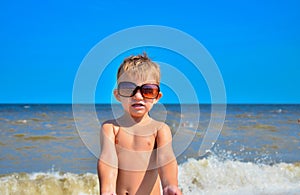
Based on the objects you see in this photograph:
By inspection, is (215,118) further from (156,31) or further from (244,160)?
(244,160)

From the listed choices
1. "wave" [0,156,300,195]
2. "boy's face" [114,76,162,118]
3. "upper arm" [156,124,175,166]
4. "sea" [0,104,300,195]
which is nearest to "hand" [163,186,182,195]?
"upper arm" [156,124,175,166]

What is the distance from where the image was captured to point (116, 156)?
247 cm

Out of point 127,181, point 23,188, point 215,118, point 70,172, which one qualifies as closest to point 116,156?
point 127,181

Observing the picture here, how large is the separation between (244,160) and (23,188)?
4.17 m

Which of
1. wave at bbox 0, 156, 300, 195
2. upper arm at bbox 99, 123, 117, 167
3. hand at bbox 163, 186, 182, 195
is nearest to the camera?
hand at bbox 163, 186, 182, 195

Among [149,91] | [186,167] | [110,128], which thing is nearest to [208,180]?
[186,167]

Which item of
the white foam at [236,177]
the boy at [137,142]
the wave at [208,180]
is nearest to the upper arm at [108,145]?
the boy at [137,142]

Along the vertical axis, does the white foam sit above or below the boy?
above

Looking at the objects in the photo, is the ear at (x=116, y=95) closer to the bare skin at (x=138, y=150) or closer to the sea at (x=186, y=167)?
the bare skin at (x=138, y=150)

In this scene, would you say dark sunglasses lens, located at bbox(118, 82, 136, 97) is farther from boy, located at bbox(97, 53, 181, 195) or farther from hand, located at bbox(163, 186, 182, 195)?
hand, located at bbox(163, 186, 182, 195)

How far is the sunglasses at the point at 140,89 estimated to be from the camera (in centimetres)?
240

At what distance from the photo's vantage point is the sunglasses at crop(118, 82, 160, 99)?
2398 millimetres

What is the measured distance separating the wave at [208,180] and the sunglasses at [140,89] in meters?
4.01

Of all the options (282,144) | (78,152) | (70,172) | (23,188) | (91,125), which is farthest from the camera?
(282,144)
